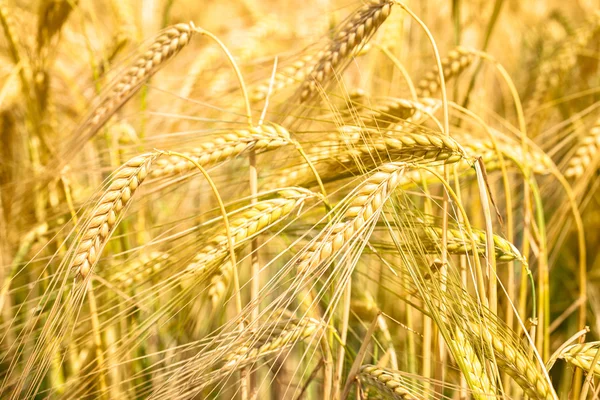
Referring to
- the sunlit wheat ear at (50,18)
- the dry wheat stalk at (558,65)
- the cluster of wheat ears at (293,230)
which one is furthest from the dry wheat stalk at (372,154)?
the dry wheat stalk at (558,65)

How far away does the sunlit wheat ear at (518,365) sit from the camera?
0.71m

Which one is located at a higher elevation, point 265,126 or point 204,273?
point 265,126

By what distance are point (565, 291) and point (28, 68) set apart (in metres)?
1.70

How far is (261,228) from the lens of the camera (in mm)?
814

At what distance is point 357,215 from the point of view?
2.21 ft

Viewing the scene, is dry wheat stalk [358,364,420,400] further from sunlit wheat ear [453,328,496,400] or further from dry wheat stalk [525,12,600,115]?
dry wheat stalk [525,12,600,115]

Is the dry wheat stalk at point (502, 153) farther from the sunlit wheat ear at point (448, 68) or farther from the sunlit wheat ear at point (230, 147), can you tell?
the sunlit wheat ear at point (230, 147)

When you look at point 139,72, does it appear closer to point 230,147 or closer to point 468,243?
point 230,147

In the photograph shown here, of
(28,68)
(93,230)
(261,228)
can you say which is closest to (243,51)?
(28,68)

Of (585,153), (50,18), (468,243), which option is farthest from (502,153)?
(50,18)

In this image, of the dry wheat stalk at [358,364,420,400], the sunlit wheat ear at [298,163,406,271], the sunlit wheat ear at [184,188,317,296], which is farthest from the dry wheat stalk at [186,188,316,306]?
the dry wheat stalk at [358,364,420,400]

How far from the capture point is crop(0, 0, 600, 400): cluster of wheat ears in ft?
2.42

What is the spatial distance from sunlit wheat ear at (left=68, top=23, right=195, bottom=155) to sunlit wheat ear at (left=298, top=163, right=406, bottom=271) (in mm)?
463

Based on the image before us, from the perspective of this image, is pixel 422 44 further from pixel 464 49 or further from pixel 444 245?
pixel 444 245
